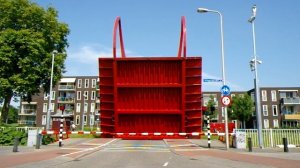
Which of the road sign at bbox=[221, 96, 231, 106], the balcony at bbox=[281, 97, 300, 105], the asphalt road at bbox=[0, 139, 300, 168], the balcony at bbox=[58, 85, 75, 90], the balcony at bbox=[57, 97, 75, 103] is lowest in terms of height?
the asphalt road at bbox=[0, 139, 300, 168]

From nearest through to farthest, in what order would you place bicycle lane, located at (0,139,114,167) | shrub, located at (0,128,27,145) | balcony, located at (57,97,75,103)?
1. bicycle lane, located at (0,139,114,167)
2. shrub, located at (0,128,27,145)
3. balcony, located at (57,97,75,103)

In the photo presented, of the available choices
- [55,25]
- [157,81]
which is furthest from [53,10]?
[157,81]

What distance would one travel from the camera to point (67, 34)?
37.8 meters

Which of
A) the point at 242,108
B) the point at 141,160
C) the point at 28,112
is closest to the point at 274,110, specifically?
the point at 242,108

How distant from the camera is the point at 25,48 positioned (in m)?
32.7

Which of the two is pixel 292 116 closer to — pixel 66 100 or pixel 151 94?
pixel 151 94

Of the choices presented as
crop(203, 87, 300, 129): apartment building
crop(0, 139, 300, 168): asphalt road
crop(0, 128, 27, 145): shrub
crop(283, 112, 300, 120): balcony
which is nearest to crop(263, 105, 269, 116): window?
crop(203, 87, 300, 129): apartment building

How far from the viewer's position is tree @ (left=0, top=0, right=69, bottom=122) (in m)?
32.0

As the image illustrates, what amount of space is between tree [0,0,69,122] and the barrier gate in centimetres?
820

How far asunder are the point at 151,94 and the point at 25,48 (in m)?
13.6

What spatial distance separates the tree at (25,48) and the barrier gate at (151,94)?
8200 mm

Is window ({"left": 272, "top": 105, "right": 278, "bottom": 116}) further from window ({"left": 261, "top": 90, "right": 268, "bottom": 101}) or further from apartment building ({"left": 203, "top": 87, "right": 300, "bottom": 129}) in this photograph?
window ({"left": 261, "top": 90, "right": 268, "bottom": 101})

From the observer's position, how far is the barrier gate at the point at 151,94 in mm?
28500

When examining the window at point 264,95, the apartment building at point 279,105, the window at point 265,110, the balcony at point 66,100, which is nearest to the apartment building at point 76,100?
the balcony at point 66,100
